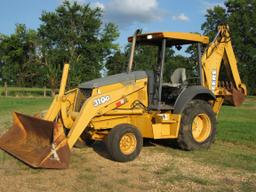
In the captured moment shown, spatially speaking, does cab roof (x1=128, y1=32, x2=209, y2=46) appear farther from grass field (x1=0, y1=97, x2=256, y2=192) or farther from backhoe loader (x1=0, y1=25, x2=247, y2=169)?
grass field (x1=0, y1=97, x2=256, y2=192)

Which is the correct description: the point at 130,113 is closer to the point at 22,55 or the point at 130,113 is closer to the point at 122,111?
the point at 122,111

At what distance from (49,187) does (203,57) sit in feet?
17.7

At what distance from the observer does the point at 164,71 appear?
9859mm

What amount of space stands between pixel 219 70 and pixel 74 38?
43140 mm

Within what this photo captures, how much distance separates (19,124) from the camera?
29.8 feet

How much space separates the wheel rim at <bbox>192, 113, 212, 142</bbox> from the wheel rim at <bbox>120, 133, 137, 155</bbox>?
189 cm

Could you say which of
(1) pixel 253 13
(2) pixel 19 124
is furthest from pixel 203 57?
(1) pixel 253 13

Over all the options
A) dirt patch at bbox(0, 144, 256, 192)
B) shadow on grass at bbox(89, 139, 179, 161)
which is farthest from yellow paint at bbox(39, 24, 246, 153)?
dirt patch at bbox(0, 144, 256, 192)

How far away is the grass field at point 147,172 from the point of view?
21.5 ft

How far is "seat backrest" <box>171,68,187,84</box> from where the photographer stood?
9945 millimetres

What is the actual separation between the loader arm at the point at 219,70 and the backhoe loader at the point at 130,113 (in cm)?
2

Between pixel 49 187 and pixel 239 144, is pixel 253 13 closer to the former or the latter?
pixel 239 144

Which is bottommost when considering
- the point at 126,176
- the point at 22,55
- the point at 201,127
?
the point at 126,176

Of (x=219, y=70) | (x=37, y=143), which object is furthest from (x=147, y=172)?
(x=219, y=70)
